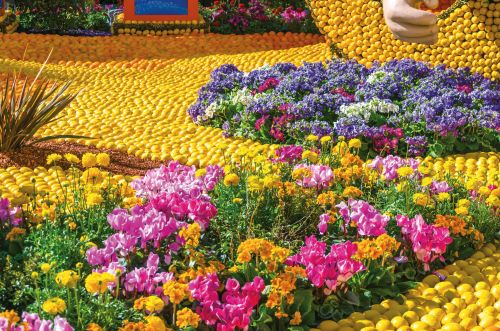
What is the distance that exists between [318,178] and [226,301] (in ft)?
3.90

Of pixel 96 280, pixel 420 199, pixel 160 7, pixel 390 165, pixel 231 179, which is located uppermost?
pixel 96 280

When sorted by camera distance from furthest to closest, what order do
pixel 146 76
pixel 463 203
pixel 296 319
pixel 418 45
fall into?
1. pixel 146 76
2. pixel 418 45
3. pixel 463 203
4. pixel 296 319

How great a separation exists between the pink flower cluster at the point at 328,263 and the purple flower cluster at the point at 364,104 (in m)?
1.91

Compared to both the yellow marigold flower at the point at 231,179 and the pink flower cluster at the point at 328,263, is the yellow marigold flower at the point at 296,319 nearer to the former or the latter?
the pink flower cluster at the point at 328,263

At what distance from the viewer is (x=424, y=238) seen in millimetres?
3539

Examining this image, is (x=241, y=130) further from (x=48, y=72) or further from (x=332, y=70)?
(x=48, y=72)

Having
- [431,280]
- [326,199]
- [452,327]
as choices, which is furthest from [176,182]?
[452,327]

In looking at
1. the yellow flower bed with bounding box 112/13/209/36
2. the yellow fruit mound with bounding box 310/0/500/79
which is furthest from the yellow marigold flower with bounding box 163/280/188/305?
the yellow flower bed with bounding box 112/13/209/36

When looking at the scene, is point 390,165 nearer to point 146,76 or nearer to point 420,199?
point 420,199

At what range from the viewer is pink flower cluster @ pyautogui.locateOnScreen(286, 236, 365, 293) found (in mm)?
3182

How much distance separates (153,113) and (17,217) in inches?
130

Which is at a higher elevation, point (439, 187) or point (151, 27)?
point (439, 187)

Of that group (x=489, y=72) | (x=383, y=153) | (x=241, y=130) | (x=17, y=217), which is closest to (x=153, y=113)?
(x=241, y=130)

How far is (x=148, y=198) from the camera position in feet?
12.9
